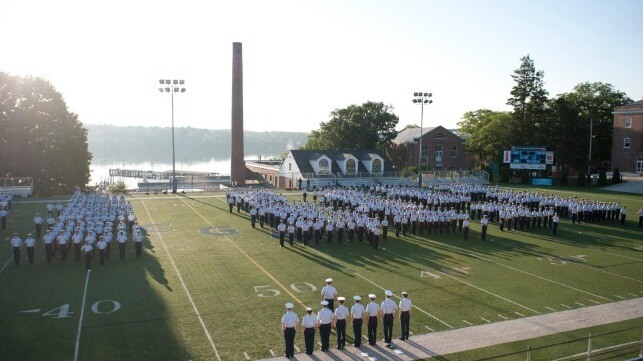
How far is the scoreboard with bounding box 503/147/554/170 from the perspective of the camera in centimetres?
4888

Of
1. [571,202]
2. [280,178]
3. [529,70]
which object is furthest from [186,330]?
[529,70]

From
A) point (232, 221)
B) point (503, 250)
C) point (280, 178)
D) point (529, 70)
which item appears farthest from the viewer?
point (529, 70)

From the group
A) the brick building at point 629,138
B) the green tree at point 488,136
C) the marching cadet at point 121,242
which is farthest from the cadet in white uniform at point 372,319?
the brick building at point 629,138

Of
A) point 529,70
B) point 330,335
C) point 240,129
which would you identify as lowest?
point 330,335

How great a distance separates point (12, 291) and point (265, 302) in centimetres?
737

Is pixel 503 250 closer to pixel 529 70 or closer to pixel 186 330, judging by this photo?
pixel 186 330

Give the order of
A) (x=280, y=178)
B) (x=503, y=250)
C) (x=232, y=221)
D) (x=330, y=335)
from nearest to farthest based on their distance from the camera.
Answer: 1. (x=330, y=335)
2. (x=503, y=250)
3. (x=232, y=221)
4. (x=280, y=178)

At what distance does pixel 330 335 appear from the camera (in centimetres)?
1151

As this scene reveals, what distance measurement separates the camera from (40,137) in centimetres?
Answer: 4278

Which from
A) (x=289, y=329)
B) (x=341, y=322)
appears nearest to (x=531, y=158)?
(x=341, y=322)

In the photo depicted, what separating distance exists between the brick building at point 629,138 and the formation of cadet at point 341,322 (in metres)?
58.4

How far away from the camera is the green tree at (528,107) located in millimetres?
61000

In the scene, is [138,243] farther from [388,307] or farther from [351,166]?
[351,166]

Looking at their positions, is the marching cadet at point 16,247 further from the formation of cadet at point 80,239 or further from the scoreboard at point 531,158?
the scoreboard at point 531,158
